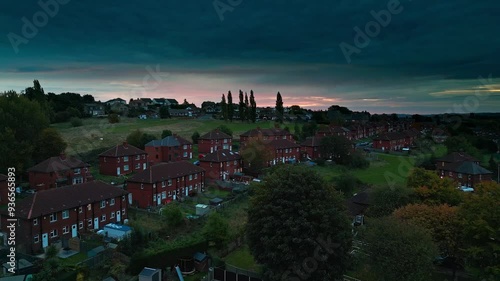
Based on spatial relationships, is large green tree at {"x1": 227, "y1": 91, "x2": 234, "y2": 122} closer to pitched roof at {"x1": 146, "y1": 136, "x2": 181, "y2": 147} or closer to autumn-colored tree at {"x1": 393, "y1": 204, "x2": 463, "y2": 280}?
pitched roof at {"x1": 146, "y1": 136, "x2": 181, "y2": 147}

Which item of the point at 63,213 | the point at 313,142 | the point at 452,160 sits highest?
the point at 313,142

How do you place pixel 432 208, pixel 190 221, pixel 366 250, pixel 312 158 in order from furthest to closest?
pixel 312 158, pixel 190 221, pixel 432 208, pixel 366 250

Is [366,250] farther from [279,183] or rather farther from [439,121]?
[439,121]

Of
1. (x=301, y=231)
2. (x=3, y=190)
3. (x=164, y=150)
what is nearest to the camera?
(x=301, y=231)

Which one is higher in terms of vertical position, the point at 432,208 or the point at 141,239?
the point at 432,208

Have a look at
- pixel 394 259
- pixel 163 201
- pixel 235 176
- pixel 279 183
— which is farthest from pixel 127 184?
pixel 394 259

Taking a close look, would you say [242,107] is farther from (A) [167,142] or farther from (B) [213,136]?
(A) [167,142]

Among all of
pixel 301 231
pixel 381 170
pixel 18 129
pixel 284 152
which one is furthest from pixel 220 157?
pixel 301 231
